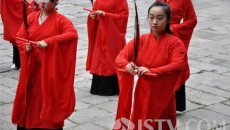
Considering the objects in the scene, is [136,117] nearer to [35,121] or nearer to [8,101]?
[35,121]

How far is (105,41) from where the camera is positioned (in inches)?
296

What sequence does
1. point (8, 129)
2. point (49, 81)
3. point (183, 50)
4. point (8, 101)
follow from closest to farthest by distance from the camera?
point (183, 50) → point (49, 81) → point (8, 129) → point (8, 101)

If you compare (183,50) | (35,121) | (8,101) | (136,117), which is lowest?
(8,101)

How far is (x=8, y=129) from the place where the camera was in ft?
20.3

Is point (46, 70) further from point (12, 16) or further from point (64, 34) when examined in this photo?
point (12, 16)

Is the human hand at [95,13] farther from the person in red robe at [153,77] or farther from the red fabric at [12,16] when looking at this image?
the person in red robe at [153,77]

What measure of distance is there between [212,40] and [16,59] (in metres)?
4.31

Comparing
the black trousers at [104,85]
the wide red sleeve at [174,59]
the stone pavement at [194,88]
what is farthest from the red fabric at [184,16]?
the wide red sleeve at [174,59]

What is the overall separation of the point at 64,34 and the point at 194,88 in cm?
323

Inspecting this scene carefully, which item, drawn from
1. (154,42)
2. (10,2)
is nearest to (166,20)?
(154,42)

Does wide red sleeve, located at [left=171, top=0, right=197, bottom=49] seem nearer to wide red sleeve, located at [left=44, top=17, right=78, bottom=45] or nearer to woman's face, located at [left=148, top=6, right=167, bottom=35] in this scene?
wide red sleeve, located at [left=44, top=17, right=78, bottom=45]

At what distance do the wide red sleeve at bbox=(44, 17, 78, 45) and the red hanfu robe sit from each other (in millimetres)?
789

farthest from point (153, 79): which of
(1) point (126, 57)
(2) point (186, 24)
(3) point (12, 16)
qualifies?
(3) point (12, 16)

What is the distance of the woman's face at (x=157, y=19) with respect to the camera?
4.60 m
